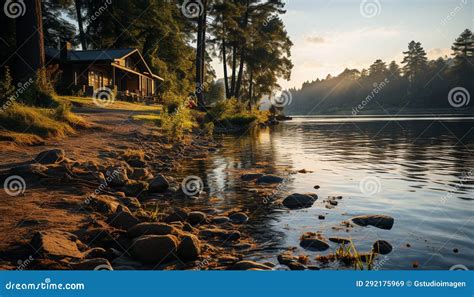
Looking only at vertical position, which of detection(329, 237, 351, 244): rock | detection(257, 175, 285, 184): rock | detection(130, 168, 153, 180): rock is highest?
detection(130, 168, 153, 180): rock

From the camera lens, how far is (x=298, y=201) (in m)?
7.59

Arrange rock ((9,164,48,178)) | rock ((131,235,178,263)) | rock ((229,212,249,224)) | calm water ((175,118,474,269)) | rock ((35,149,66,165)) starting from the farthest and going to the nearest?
rock ((35,149,66,165)) → rock ((9,164,48,178)) → rock ((229,212,249,224)) → calm water ((175,118,474,269)) → rock ((131,235,178,263))

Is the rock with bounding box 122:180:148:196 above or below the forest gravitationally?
below

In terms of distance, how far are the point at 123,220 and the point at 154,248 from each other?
1212mm

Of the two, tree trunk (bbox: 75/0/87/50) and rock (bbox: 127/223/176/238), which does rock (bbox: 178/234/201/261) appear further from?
tree trunk (bbox: 75/0/87/50)

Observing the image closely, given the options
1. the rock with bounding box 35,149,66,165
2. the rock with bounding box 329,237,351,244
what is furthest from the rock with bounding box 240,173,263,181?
the rock with bounding box 329,237,351,244

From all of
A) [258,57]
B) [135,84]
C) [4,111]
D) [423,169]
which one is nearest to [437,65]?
[258,57]

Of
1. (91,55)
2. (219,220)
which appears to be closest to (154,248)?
(219,220)

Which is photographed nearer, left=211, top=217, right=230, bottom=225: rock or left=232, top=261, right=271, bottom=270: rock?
left=232, top=261, right=271, bottom=270: rock

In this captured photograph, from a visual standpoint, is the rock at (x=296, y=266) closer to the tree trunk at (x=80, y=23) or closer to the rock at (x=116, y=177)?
the rock at (x=116, y=177)

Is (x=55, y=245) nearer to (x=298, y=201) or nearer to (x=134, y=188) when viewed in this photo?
(x=134, y=188)

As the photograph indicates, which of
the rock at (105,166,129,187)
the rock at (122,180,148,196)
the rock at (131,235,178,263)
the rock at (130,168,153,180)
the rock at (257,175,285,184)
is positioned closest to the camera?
the rock at (131,235,178,263)

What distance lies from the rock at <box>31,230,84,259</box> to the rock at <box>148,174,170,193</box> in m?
3.56

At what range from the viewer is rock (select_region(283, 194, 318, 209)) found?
24.6ft
